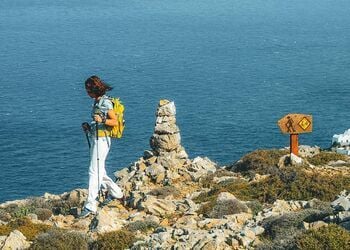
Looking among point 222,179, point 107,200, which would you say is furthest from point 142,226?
point 222,179

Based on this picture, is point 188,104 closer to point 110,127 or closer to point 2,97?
point 2,97

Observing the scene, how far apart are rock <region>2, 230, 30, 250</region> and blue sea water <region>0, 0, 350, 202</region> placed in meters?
64.3

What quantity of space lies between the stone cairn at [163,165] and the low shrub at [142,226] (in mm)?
8574

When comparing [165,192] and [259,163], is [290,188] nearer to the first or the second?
[165,192]

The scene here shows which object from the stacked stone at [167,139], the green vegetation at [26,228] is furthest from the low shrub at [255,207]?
the stacked stone at [167,139]

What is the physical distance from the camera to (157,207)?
17016 millimetres

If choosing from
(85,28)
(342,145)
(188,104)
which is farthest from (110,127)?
(85,28)

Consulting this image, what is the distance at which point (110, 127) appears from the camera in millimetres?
14227

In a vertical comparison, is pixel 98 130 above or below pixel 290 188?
above

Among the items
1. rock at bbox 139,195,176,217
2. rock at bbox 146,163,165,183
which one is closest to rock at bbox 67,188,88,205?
Answer: rock at bbox 146,163,165,183

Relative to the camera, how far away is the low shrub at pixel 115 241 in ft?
41.0

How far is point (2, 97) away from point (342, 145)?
300 feet

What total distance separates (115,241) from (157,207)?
4.53 metres

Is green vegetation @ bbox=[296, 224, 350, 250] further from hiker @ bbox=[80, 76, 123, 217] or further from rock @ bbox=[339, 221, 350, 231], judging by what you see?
hiker @ bbox=[80, 76, 123, 217]
